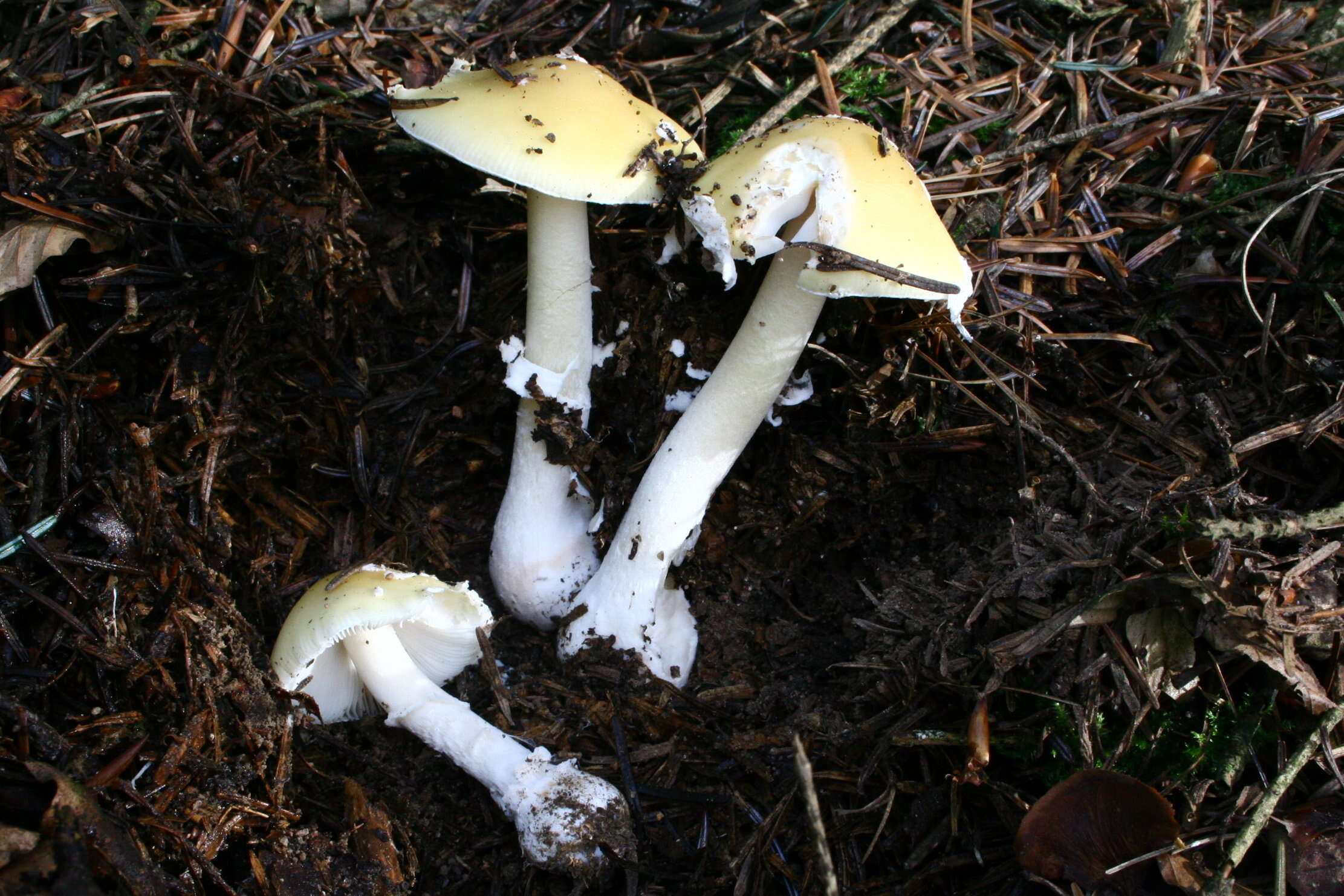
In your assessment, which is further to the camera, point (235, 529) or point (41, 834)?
point (235, 529)

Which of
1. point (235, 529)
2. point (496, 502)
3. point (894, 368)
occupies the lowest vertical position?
point (496, 502)

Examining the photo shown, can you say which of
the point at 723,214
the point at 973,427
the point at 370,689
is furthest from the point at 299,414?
the point at 973,427

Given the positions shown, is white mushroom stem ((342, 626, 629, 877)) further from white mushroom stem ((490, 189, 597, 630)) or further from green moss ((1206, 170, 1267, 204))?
green moss ((1206, 170, 1267, 204))

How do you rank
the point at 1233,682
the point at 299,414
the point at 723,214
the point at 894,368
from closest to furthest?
the point at 1233,682 < the point at 723,214 < the point at 894,368 < the point at 299,414

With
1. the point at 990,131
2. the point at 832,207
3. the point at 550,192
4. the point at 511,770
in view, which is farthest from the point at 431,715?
the point at 990,131

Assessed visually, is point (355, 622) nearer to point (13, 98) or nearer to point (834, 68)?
point (13, 98)

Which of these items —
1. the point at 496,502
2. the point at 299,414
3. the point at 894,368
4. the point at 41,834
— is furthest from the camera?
the point at 496,502

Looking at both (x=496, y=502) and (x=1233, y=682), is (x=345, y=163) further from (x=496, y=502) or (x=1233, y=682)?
(x=1233, y=682)
